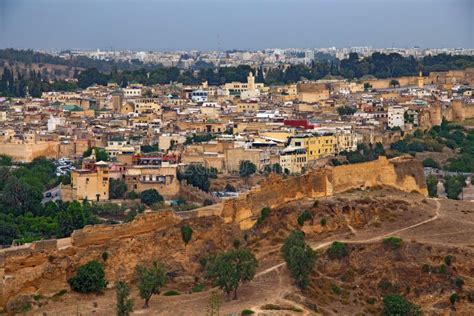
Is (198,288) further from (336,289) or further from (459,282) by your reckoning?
(459,282)

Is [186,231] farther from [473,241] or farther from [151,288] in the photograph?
[473,241]

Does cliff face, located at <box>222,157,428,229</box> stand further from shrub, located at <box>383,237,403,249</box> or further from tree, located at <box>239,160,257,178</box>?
tree, located at <box>239,160,257,178</box>

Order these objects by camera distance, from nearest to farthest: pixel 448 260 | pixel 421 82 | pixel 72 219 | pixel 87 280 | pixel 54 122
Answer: pixel 87 280 → pixel 448 260 → pixel 72 219 → pixel 54 122 → pixel 421 82

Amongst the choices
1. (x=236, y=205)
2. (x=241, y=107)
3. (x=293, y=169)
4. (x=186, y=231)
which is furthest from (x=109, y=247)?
(x=241, y=107)

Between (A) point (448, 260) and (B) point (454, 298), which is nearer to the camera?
(B) point (454, 298)

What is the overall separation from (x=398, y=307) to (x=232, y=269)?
1667mm

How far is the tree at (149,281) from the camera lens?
10.7 meters

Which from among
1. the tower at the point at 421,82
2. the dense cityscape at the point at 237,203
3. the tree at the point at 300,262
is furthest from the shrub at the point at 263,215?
the tower at the point at 421,82

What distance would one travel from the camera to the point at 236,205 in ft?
43.1

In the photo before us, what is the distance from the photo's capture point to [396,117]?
85.8ft

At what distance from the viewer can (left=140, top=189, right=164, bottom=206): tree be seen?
17359 millimetres

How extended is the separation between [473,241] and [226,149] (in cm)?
856

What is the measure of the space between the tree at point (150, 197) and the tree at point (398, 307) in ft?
23.0

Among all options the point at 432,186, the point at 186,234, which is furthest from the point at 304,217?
the point at 432,186
